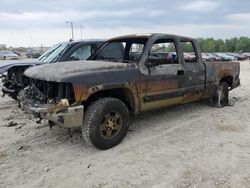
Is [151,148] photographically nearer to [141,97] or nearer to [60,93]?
[141,97]

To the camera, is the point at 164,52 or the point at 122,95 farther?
the point at 164,52

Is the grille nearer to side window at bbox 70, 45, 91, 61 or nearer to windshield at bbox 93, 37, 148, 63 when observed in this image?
windshield at bbox 93, 37, 148, 63

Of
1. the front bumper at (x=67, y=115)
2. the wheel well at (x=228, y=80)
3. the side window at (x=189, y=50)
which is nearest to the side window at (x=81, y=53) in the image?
the side window at (x=189, y=50)

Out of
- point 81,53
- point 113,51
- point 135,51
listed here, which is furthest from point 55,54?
point 135,51

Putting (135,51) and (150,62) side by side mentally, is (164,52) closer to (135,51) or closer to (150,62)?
(135,51)

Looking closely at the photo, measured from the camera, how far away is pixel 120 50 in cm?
687

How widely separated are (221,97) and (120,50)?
289 centimetres

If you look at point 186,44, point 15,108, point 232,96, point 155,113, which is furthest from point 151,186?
point 232,96

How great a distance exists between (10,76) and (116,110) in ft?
13.6

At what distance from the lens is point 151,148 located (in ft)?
16.4

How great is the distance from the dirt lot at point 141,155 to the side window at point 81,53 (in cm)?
222

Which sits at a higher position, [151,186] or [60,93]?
[60,93]

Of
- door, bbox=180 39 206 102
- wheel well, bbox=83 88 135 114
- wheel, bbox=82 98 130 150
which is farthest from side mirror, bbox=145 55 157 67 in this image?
wheel, bbox=82 98 130 150

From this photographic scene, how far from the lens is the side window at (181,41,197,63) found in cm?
673
